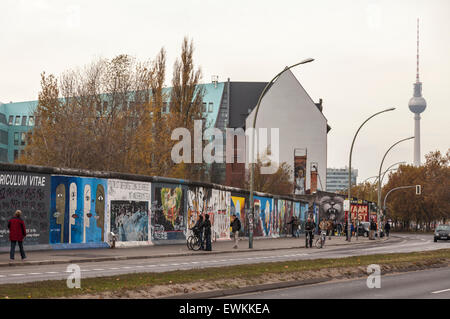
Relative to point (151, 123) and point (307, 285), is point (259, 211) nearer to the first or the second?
point (151, 123)

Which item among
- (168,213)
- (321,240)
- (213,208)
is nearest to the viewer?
(168,213)

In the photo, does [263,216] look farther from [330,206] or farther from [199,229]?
[330,206]

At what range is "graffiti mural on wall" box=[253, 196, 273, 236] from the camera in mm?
51500

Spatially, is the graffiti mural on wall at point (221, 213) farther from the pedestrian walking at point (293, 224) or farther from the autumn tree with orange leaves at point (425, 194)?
the autumn tree with orange leaves at point (425, 194)

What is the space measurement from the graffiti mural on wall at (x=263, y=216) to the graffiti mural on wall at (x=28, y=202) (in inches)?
964

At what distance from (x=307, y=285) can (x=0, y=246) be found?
13522 millimetres

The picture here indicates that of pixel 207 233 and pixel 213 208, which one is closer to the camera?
pixel 207 233

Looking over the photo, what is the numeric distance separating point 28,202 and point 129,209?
22.6ft

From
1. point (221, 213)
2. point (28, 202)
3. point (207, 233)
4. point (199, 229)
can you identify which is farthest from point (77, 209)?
point (221, 213)

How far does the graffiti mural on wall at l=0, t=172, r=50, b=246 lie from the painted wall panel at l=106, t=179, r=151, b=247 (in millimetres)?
4249

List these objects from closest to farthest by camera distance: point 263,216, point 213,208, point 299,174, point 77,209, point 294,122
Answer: point 77,209
point 213,208
point 263,216
point 299,174
point 294,122

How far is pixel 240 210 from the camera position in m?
48.2
